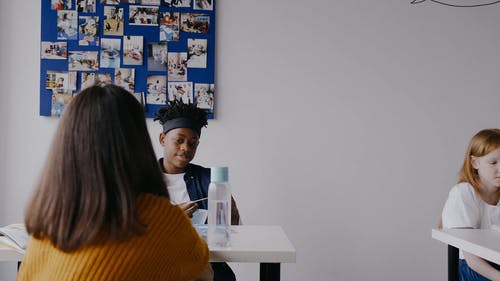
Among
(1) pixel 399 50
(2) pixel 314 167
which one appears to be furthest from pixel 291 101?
(1) pixel 399 50

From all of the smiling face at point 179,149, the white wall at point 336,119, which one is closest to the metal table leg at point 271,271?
the smiling face at point 179,149

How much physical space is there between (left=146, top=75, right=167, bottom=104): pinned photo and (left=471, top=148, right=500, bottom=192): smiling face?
1578 millimetres

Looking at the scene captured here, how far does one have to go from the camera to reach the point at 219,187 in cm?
152

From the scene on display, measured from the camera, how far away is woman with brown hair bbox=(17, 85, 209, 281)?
89 cm

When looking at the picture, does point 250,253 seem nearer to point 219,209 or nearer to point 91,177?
point 219,209

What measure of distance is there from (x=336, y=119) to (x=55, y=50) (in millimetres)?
1565

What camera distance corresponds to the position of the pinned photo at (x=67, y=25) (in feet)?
8.68

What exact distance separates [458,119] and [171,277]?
226 cm

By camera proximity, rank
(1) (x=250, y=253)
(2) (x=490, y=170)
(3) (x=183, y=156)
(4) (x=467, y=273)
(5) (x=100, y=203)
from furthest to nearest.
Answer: (3) (x=183, y=156), (2) (x=490, y=170), (4) (x=467, y=273), (1) (x=250, y=253), (5) (x=100, y=203)

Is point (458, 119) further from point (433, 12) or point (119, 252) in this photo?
point (119, 252)

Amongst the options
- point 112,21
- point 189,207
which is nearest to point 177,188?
point 189,207

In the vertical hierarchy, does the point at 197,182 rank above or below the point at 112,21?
below

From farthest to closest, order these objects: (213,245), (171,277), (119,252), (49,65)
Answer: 1. (49,65)
2. (213,245)
3. (171,277)
4. (119,252)

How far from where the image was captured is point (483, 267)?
1711mm
